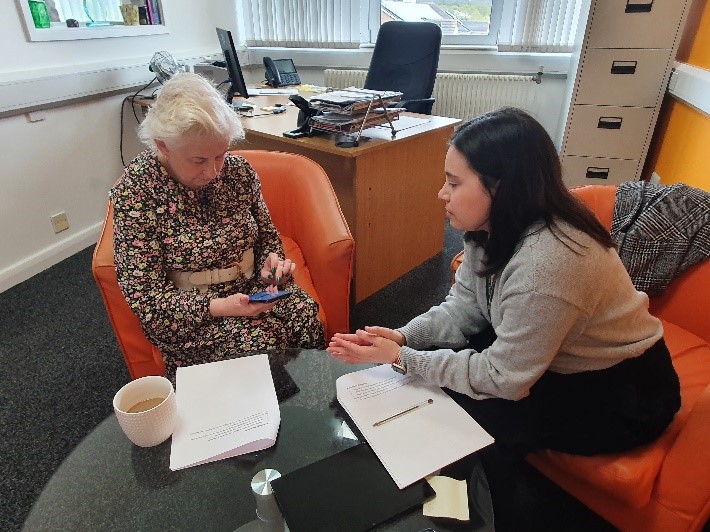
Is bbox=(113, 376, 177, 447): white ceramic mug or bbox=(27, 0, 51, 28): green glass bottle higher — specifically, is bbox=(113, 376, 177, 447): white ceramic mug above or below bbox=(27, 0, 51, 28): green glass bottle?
below

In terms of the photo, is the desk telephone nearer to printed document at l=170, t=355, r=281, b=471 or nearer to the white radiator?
the white radiator

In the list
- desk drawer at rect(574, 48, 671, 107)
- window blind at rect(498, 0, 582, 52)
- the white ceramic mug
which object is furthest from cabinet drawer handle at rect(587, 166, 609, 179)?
the white ceramic mug

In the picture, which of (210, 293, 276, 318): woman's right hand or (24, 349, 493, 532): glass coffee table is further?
Answer: (210, 293, 276, 318): woman's right hand

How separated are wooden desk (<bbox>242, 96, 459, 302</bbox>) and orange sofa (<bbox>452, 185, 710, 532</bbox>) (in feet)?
3.95

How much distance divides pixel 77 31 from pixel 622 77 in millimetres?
2902

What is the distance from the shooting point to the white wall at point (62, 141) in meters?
2.26

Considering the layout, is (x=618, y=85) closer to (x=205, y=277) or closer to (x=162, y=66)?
(x=205, y=277)

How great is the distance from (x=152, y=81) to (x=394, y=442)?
2.94 metres

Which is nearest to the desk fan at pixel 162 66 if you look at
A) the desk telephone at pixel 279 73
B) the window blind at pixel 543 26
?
the desk telephone at pixel 279 73

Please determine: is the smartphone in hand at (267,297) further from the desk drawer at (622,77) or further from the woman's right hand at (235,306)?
the desk drawer at (622,77)

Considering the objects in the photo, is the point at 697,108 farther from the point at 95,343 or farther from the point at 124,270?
the point at 95,343

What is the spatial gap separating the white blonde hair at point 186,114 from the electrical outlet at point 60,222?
5.56 ft

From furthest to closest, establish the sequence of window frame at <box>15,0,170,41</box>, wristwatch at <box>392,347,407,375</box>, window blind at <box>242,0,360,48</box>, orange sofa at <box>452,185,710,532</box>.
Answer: window blind at <box>242,0,360,48</box>, window frame at <box>15,0,170,41</box>, wristwatch at <box>392,347,407,375</box>, orange sofa at <box>452,185,710,532</box>

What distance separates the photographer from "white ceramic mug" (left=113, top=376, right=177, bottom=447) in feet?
2.69
